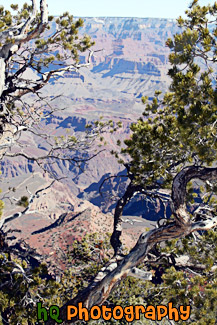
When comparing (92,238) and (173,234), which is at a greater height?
(173,234)

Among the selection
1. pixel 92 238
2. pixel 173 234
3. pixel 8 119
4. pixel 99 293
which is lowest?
pixel 92 238

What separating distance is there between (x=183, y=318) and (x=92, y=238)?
5.50 meters

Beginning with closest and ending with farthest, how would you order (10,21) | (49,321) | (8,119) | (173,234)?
(173,234) → (49,321) → (8,119) → (10,21)

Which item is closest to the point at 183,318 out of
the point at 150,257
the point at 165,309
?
the point at 165,309

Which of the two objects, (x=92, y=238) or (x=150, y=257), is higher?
(x=150, y=257)

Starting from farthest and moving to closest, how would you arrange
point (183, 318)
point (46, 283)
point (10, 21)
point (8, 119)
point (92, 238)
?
1. point (92, 238)
2. point (10, 21)
3. point (46, 283)
4. point (8, 119)
5. point (183, 318)

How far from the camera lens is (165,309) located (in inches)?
282

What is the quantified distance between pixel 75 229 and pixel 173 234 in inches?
1823

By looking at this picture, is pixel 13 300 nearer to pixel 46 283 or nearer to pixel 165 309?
pixel 46 283

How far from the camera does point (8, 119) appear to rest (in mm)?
7074

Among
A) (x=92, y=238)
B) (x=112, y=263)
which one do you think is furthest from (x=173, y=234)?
(x=92, y=238)

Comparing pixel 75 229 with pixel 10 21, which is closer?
pixel 10 21

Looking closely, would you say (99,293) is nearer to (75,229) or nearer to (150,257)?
(150,257)

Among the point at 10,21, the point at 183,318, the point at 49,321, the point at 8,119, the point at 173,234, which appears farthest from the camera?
the point at 10,21
